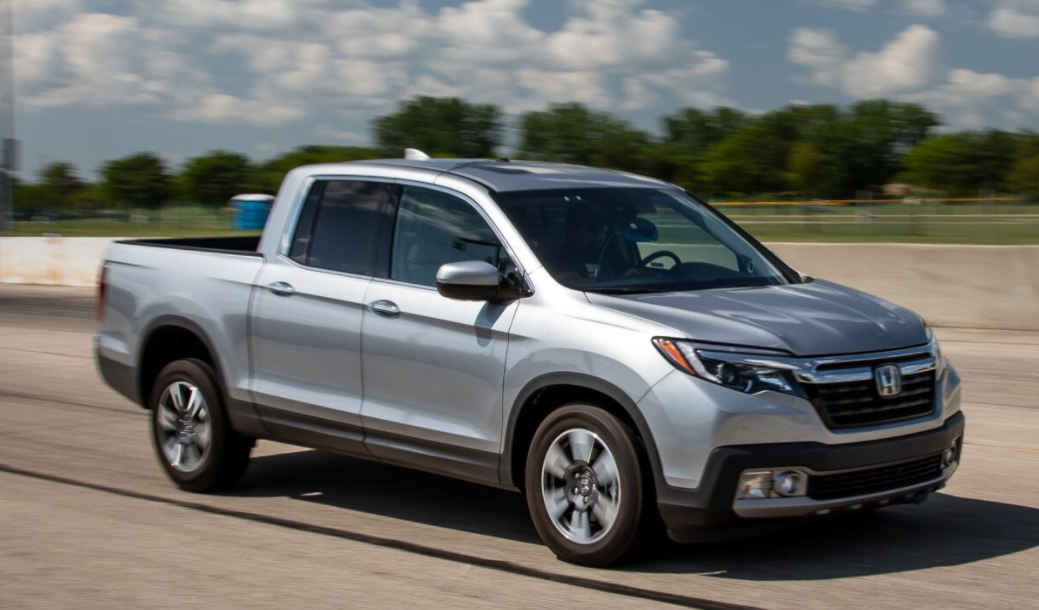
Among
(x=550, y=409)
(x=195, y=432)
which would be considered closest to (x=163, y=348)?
(x=195, y=432)

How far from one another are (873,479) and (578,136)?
131 metres

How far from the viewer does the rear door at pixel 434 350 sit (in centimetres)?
621

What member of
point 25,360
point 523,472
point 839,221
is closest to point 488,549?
point 523,472

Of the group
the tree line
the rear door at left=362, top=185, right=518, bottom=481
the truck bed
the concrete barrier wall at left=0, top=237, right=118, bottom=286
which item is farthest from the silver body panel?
the tree line

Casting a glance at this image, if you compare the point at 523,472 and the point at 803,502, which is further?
the point at 523,472

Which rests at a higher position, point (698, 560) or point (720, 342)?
point (720, 342)

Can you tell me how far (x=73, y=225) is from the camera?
56.8 metres

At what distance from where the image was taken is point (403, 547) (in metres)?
6.39

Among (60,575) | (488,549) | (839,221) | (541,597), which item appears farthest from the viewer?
(839,221)

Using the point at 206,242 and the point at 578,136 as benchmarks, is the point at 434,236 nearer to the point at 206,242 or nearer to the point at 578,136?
the point at 206,242

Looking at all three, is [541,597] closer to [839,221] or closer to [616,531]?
[616,531]

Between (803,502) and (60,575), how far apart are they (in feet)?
10.6

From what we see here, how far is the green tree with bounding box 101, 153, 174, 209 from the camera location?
146 meters

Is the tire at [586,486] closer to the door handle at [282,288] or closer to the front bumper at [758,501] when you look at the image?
Answer: the front bumper at [758,501]
